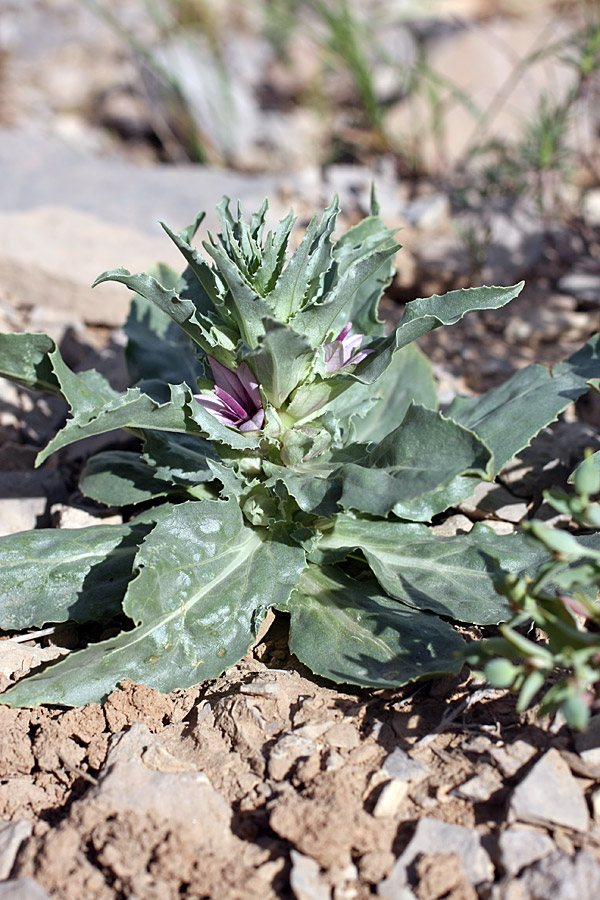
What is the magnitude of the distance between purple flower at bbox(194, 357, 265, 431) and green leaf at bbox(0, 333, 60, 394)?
0.54 m

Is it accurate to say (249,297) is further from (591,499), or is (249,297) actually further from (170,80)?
(170,80)

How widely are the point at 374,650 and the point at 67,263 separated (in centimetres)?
339

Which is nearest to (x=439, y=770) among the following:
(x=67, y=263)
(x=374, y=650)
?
(x=374, y=650)

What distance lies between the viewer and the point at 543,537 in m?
2.01

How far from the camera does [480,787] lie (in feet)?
7.20

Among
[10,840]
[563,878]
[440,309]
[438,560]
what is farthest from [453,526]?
[10,840]

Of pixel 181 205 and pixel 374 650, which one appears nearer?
pixel 374 650

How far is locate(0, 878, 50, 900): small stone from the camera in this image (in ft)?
6.51

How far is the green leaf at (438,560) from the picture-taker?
279cm

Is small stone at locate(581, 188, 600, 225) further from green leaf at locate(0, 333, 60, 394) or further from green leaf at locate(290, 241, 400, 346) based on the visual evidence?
green leaf at locate(0, 333, 60, 394)

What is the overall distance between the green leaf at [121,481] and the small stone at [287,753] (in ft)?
3.58

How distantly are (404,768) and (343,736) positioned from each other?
0.21 metres

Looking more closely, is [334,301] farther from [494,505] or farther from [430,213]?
[430,213]

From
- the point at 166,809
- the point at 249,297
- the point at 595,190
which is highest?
the point at 249,297
